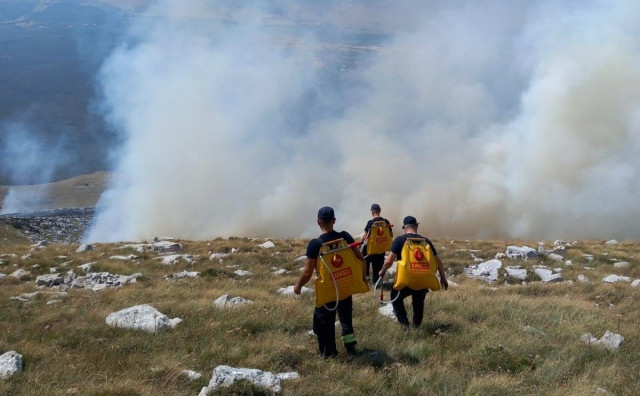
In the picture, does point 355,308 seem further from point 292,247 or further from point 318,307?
point 292,247

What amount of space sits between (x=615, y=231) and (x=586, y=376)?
91.9 feet

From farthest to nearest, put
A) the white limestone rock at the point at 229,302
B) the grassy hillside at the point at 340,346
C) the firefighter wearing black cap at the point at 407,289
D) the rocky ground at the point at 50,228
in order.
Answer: the rocky ground at the point at 50,228 < the white limestone rock at the point at 229,302 < the firefighter wearing black cap at the point at 407,289 < the grassy hillside at the point at 340,346

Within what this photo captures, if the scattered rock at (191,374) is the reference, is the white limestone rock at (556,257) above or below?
below

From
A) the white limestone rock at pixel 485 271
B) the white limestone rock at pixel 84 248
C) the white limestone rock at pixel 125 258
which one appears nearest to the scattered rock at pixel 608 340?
the white limestone rock at pixel 485 271

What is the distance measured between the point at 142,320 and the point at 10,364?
5.66 ft

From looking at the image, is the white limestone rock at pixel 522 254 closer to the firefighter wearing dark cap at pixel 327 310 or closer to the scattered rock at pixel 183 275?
the scattered rock at pixel 183 275

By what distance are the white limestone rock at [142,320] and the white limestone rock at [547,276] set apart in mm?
8612

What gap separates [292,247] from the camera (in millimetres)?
17328

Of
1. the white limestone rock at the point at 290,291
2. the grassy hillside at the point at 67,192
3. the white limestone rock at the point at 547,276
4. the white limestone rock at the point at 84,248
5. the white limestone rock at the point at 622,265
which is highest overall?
the grassy hillside at the point at 67,192

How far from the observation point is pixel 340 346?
5953 millimetres

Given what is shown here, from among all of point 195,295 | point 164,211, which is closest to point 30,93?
point 164,211

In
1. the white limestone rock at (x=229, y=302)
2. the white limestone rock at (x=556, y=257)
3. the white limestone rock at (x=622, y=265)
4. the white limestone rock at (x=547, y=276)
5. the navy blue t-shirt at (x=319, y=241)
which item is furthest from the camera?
the white limestone rock at (x=556, y=257)

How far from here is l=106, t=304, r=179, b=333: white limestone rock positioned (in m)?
6.38

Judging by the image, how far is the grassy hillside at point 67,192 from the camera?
7069 centimetres
